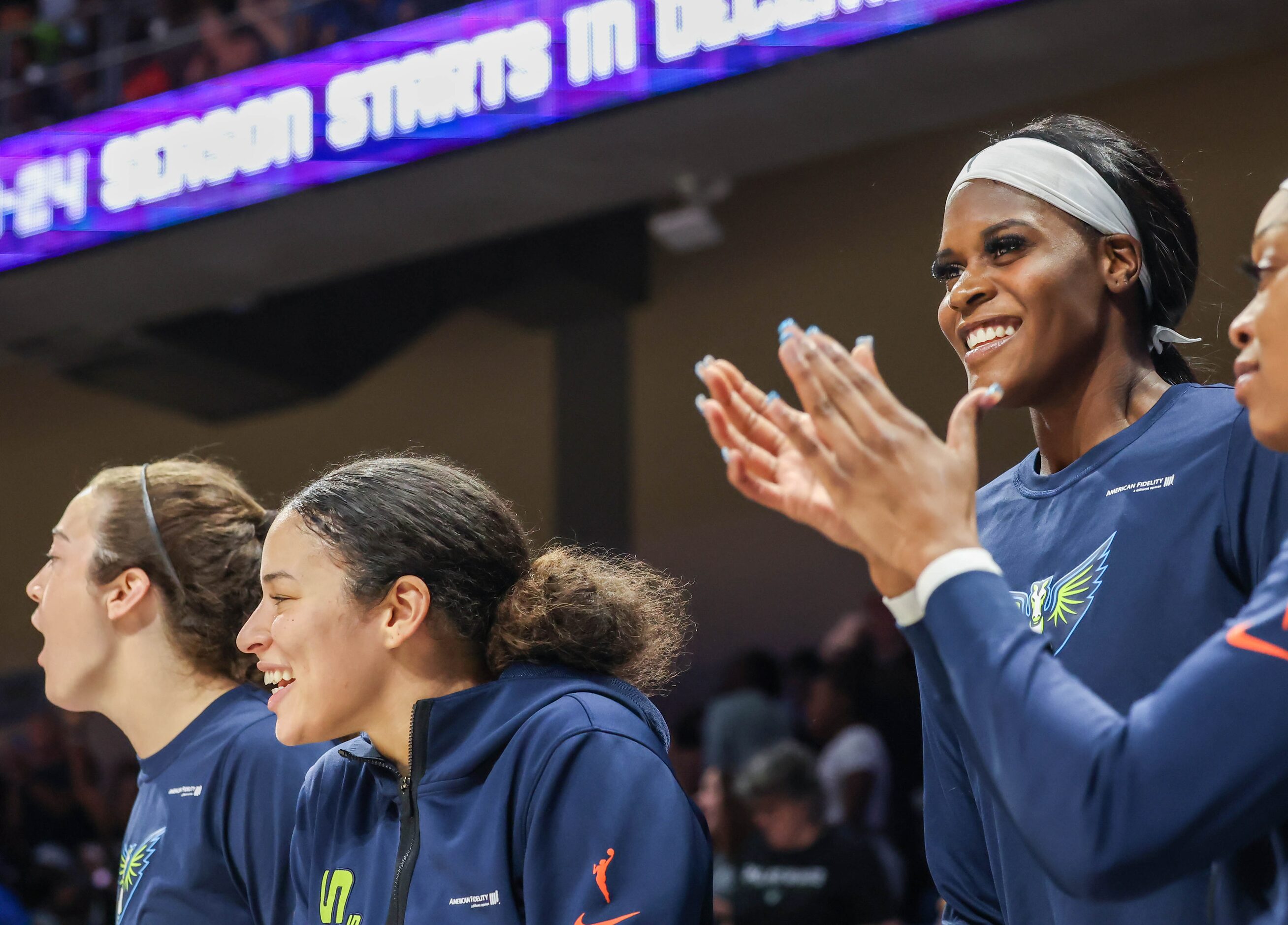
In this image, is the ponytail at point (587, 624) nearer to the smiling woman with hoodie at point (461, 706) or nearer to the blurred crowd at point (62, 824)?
the smiling woman with hoodie at point (461, 706)

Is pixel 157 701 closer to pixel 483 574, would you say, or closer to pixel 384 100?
pixel 483 574

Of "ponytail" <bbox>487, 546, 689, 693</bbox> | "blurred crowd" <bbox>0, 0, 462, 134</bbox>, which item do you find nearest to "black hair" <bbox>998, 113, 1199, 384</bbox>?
"ponytail" <bbox>487, 546, 689, 693</bbox>

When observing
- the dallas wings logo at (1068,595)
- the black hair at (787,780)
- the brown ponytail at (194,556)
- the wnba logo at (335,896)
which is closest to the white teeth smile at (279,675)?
the wnba logo at (335,896)

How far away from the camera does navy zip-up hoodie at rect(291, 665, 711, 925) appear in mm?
1624

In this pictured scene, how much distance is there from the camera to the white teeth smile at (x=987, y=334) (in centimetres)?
150

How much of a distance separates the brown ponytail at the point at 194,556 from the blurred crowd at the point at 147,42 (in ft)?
12.7

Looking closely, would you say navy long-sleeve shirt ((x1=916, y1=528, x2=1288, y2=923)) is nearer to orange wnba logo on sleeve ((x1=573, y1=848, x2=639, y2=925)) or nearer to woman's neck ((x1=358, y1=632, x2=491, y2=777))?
orange wnba logo on sleeve ((x1=573, y1=848, x2=639, y2=925))

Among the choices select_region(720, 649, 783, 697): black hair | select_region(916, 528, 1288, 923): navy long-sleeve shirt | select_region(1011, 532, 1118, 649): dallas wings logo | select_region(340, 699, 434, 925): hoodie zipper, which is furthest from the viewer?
select_region(720, 649, 783, 697): black hair

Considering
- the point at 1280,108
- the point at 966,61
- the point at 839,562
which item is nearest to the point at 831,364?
the point at 1280,108

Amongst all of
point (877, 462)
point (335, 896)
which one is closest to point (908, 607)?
point (877, 462)

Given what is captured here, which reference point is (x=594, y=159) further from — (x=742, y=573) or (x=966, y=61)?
(x=742, y=573)

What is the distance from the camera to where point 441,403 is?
7992 millimetres

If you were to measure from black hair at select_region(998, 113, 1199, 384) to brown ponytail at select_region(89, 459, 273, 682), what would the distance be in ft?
5.09

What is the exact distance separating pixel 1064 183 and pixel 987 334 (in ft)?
0.62
